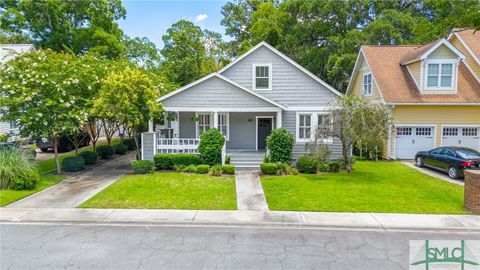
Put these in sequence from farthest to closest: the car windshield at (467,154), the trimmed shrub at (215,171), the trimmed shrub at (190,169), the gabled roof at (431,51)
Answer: the gabled roof at (431,51) < the trimmed shrub at (190,169) < the trimmed shrub at (215,171) < the car windshield at (467,154)

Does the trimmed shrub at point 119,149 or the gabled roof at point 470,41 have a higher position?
the gabled roof at point 470,41

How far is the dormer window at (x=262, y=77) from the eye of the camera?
18188mm

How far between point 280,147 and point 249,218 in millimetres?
7430

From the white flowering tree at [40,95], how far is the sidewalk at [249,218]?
5322mm

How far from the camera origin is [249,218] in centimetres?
888

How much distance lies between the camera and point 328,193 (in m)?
11.6

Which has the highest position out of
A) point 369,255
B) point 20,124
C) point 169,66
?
point 169,66

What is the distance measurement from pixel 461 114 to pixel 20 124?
2426 centimetres

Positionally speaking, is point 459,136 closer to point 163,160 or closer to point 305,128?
point 305,128

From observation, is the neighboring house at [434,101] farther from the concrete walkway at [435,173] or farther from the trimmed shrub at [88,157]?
the trimmed shrub at [88,157]

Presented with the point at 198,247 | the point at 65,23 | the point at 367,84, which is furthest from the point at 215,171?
the point at 65,23

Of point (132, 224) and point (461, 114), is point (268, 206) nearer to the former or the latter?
point (132, 224)

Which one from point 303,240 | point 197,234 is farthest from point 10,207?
point 303,240

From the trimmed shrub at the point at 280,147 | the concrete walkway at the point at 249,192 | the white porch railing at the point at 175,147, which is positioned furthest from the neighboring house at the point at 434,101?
the white porch railing at the point at 175,147
